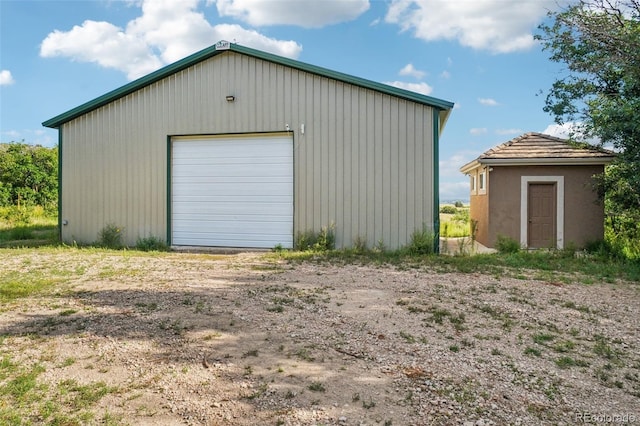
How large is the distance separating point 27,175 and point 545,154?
1885 cm

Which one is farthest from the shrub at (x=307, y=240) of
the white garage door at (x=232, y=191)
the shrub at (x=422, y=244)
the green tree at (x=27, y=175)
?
the green tree at (x=27, y=175)

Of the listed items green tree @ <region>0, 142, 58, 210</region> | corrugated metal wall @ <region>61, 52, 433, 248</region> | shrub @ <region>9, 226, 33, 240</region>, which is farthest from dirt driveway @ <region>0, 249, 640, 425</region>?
green tree @ <region>0, 142, 58, 210</region>

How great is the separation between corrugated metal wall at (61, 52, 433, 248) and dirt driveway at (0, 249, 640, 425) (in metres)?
3.68

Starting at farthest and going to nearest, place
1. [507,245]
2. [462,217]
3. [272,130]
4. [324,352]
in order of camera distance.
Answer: [462,217], [272,130], [507,245], [324,352]

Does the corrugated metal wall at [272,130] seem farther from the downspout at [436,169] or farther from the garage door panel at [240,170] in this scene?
the garage door panel at [240,170]

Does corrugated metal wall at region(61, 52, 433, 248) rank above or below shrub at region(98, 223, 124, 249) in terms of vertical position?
above

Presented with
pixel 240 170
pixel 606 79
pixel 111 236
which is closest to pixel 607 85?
pixel 606 79

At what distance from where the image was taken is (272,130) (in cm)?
1044

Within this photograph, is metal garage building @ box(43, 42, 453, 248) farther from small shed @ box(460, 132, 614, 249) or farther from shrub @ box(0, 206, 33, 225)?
shrub @ box(0, 206, 33, 225)

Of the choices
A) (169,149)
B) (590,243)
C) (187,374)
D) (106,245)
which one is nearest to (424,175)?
(590,243)

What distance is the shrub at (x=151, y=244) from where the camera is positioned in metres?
10.8

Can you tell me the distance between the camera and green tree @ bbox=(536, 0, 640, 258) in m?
9.02

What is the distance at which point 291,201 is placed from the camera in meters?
10.4

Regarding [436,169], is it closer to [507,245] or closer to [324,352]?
[507,245]
